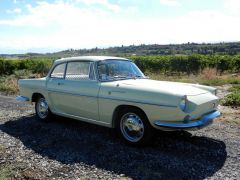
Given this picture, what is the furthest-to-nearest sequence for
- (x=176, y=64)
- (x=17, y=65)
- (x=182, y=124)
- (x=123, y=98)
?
(x=17, y=65) → (x=176, y=64) → (x=123, y=98) → (x=182, y=124)

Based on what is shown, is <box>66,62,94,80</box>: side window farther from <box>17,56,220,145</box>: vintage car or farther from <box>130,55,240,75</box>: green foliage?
<box>130,55,240,75</box>: green foliage

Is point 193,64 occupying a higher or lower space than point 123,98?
lower

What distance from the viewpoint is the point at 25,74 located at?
18359 millimetres

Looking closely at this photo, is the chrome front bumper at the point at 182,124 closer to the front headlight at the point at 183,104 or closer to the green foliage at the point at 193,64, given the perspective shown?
the front headlight at the point at 183,104

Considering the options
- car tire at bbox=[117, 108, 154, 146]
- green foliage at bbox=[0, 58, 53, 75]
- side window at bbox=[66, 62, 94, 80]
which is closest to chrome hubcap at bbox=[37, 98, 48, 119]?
side window at bbox=[66, 62, 94, 80]

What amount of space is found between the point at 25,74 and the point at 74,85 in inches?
522

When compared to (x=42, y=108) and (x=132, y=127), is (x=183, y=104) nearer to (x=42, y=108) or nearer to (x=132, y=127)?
(x=132, y=127)

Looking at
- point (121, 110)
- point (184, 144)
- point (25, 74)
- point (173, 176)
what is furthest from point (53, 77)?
point (25, 74)

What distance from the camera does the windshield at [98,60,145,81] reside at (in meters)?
5.76

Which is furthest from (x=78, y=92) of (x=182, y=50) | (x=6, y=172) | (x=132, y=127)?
(x=182, y=50)

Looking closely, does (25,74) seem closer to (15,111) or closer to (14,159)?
(15,111)

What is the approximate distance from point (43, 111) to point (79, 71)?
1704 millimetres

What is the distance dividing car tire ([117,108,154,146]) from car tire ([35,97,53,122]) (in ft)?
7.99

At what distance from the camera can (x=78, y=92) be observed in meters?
5.97
